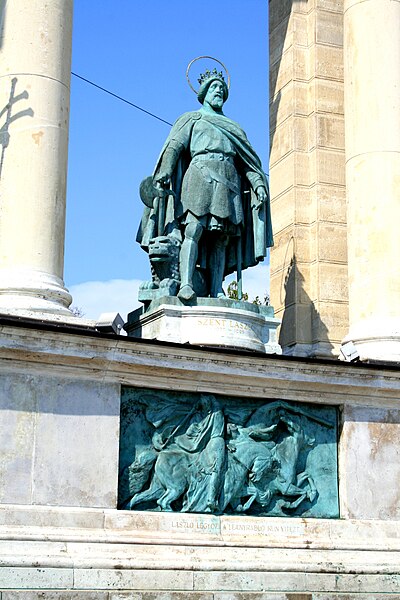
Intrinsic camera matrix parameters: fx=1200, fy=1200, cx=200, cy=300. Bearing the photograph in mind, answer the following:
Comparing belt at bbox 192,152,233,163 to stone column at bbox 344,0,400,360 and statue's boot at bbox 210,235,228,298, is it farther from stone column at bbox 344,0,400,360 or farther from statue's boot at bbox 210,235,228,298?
stone column at bbox 344,0,400,360

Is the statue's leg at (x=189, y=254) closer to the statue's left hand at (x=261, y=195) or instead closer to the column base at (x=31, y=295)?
the statue's left hand at (x=261, y=195)

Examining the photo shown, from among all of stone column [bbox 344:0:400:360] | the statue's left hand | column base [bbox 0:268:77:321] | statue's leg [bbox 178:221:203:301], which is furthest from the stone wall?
the statue's left hand

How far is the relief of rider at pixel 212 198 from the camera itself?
17.7 metres

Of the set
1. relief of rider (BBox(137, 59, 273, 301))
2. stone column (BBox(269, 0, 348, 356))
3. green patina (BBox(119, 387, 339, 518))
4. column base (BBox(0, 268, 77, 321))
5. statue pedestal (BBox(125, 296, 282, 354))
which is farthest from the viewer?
stone column (BBox(269, 0, 348, 356))

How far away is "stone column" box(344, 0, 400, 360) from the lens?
17328 millimetres

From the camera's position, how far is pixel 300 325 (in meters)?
20.5

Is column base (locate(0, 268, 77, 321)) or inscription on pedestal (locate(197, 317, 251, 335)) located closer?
column base (locate(0, 268, 77, 321))

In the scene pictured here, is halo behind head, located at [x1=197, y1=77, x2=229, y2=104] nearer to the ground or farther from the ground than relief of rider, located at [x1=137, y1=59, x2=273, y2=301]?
farther from the ground

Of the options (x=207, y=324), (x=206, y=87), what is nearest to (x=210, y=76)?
(x=206, y=87)

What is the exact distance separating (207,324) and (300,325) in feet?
13.7

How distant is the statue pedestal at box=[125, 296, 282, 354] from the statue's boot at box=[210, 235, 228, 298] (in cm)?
93

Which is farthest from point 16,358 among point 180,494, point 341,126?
point 341,126

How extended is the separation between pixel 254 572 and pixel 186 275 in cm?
472

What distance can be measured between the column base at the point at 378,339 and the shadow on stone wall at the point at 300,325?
289 centimetres
